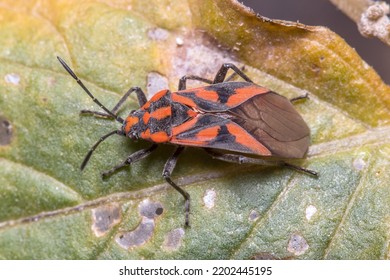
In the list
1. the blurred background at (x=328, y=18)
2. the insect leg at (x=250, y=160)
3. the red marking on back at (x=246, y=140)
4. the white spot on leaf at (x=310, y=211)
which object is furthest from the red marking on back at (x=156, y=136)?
the blurred background at (x=328, y=18)

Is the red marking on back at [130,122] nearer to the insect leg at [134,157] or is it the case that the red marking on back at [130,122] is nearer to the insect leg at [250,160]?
the insect leg at [134,157]

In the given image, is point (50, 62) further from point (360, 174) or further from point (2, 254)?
point (360, 174)

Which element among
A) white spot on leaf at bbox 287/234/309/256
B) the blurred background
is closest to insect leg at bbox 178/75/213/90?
white spot on leaf at bbox 287/234/309/256

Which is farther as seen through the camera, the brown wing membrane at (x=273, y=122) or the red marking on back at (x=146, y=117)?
the red marking on back at (x=146, y=117)

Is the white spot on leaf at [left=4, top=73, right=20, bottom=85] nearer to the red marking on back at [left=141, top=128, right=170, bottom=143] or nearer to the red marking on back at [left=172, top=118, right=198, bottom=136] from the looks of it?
the red marking on back at [left=141, top=128, right=170, bottom=143]

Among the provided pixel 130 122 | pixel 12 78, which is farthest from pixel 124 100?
pixel 12 78

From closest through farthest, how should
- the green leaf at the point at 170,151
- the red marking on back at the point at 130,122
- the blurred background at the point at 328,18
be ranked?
1. the green leaf at the point at 170,151
2. the red marking on back at the point at 130,122
3. the blurred background at the point at 328,18

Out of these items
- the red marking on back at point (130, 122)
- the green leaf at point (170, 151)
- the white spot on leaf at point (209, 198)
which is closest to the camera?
the green leaf at point (170, 151)

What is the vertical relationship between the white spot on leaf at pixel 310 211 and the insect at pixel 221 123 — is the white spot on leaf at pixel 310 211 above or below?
below
